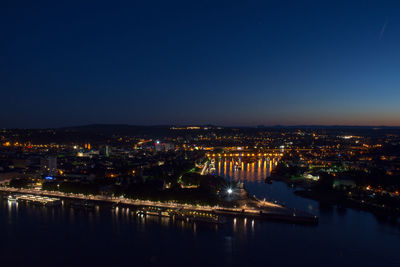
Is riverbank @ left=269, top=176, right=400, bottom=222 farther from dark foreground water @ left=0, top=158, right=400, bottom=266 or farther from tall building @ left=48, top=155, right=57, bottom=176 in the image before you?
tall building @ left=48, top=155, right=57, bottom=176

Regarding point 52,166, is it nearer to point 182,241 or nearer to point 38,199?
point 38,199

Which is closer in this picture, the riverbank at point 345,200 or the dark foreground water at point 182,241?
the dark foreground water at point 182,241

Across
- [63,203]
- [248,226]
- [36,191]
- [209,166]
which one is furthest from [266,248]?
[209,166]

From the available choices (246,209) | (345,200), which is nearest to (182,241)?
(246,209)

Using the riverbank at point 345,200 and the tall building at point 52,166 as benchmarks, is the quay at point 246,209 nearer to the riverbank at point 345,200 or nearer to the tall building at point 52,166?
the riverbank at point 345,200

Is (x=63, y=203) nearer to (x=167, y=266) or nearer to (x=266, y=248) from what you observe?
(x=167, y=266)

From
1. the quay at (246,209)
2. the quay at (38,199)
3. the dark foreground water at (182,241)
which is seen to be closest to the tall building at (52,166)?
the quay at (38,199)

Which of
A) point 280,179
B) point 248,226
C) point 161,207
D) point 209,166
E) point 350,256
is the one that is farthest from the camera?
point 209,166

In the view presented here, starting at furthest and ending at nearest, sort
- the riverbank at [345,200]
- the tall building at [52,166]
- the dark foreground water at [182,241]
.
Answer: the tall building at [52,166], the riverbank at [345,200], the dark foreground water at [182,241]

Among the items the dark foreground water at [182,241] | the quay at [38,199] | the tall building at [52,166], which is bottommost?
the dark foreground water at [182,241]
